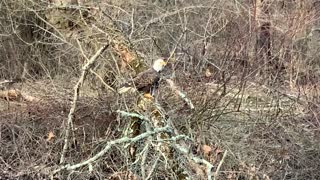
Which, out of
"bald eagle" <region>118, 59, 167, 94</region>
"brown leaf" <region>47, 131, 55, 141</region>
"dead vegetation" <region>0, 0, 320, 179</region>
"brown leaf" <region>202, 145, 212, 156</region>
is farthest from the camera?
"brown leaf" <region>47, 131, 55, 141</region>

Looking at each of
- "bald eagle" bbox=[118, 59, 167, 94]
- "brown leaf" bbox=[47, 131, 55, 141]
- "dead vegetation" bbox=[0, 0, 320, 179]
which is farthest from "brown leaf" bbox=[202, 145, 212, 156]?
"brown leaf" bbox=[47, 131, 55, 141]

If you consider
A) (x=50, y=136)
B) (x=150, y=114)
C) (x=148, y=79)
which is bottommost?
(x=50, y=136)

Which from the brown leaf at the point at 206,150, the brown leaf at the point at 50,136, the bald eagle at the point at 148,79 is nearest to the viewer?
the bald eagle at the point at 148,79

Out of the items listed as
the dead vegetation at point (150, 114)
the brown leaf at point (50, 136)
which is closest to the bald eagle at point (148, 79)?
the dead vegetation at point (150, 114)

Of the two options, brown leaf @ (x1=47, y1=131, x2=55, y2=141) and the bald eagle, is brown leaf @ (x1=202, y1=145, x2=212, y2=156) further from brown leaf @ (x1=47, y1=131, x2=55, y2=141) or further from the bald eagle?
brown leaf @ (x1=47, y1=131, x2=55, y2=141)

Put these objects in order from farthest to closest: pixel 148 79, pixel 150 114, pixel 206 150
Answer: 1. pixel 206 150
2. pixel 148 79
3. pixel 150 114

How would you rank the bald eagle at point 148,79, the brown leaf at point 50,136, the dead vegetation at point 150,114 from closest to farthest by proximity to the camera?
the dead vegetation at point 150,114 → the bald eagle at point 148,79 → the brown leaf at point 50,136

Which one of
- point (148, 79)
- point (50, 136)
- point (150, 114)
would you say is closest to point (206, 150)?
point (150, 114)

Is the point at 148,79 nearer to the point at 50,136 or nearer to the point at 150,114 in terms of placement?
the point at 150,114

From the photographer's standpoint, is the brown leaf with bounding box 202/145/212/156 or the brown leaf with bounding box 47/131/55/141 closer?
the brown leaf with bounding box 202/145/212/156

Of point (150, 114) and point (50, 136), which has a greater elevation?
point (150, 114)

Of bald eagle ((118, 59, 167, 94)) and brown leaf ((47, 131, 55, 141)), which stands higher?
bald eagle ((118, 59, 167, 94))

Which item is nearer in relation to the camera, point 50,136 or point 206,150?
point 206,150

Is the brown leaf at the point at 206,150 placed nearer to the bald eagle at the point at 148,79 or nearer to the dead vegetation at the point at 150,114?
the dead vegetation at the point at 150,114
